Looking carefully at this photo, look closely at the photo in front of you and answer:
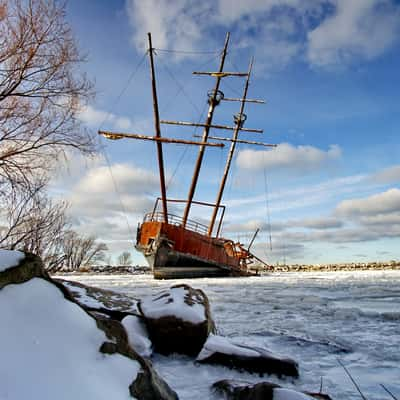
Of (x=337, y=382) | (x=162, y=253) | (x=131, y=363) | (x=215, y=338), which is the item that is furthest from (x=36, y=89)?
(x=162, y=253)

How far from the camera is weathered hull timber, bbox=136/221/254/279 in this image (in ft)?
65.5

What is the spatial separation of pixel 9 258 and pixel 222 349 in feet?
5.95

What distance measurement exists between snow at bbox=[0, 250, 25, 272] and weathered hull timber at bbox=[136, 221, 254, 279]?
1769 centimetres

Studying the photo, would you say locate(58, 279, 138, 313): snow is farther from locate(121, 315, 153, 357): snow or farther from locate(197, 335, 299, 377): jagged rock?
locate(197, 335, 299, 377): jagged rock

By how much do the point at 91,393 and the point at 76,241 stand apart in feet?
152

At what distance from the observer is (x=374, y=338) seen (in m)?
3.78

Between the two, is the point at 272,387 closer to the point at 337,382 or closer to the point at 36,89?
the point at 337,382

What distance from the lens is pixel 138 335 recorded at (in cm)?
315

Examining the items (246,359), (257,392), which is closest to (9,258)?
(257,392)

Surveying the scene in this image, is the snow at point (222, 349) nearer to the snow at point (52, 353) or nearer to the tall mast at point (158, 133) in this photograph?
the snow at point (52, 353)

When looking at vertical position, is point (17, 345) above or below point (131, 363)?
above

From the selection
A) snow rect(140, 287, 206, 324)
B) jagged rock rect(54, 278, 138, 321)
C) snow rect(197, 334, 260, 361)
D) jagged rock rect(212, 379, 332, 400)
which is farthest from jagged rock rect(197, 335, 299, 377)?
jagged rock rect(54, 278, 138, 321)

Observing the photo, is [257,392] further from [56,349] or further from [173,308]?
[173,308]

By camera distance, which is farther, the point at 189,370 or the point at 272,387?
the point at 189,370
